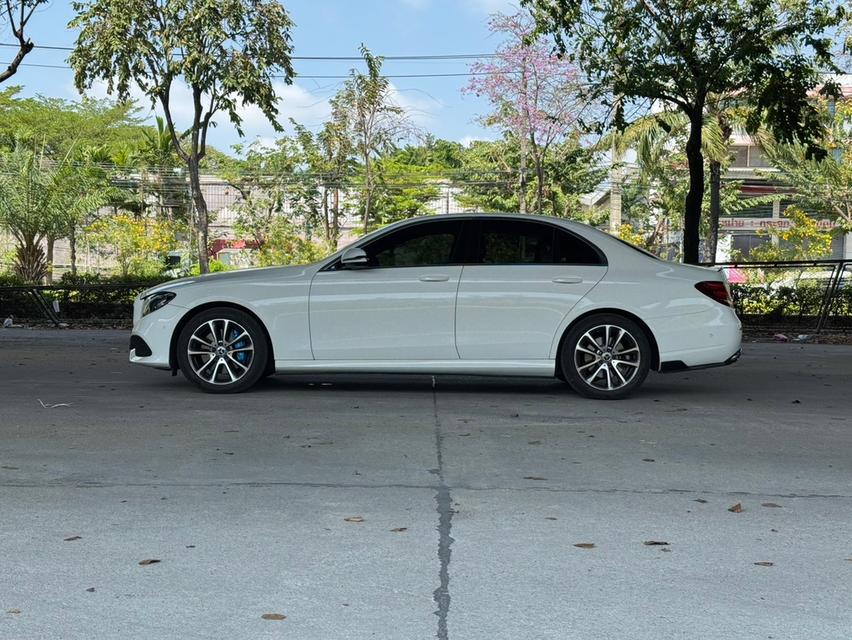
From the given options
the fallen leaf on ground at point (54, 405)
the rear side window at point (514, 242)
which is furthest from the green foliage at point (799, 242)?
the fallen leaf on ground at point (54, 405)

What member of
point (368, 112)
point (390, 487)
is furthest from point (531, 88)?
point (390, 487)

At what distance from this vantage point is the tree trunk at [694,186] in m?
18.2

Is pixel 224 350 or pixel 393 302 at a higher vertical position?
pixel 393 302

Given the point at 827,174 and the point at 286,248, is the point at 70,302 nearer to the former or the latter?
the point at 286,248

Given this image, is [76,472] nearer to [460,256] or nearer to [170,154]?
[460,256]

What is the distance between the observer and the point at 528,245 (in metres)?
9.91

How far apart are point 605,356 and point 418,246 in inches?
72.7

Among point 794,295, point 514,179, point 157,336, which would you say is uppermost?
point 514,179

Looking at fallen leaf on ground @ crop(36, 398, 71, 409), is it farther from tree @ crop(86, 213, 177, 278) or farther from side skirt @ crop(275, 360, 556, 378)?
tree @ crop(86, 213, 177, 278)

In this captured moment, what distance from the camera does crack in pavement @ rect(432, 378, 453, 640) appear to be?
4.14 meters

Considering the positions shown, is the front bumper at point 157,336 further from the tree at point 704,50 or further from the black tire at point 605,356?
the tree at point 704,50

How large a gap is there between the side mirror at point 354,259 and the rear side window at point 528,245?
0.94 metres

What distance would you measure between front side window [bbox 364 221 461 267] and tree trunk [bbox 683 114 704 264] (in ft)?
29.5

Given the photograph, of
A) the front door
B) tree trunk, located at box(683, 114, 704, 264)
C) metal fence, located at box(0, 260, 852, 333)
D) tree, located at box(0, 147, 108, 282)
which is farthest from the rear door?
tree, located at box(0, 147, 108, 282)
